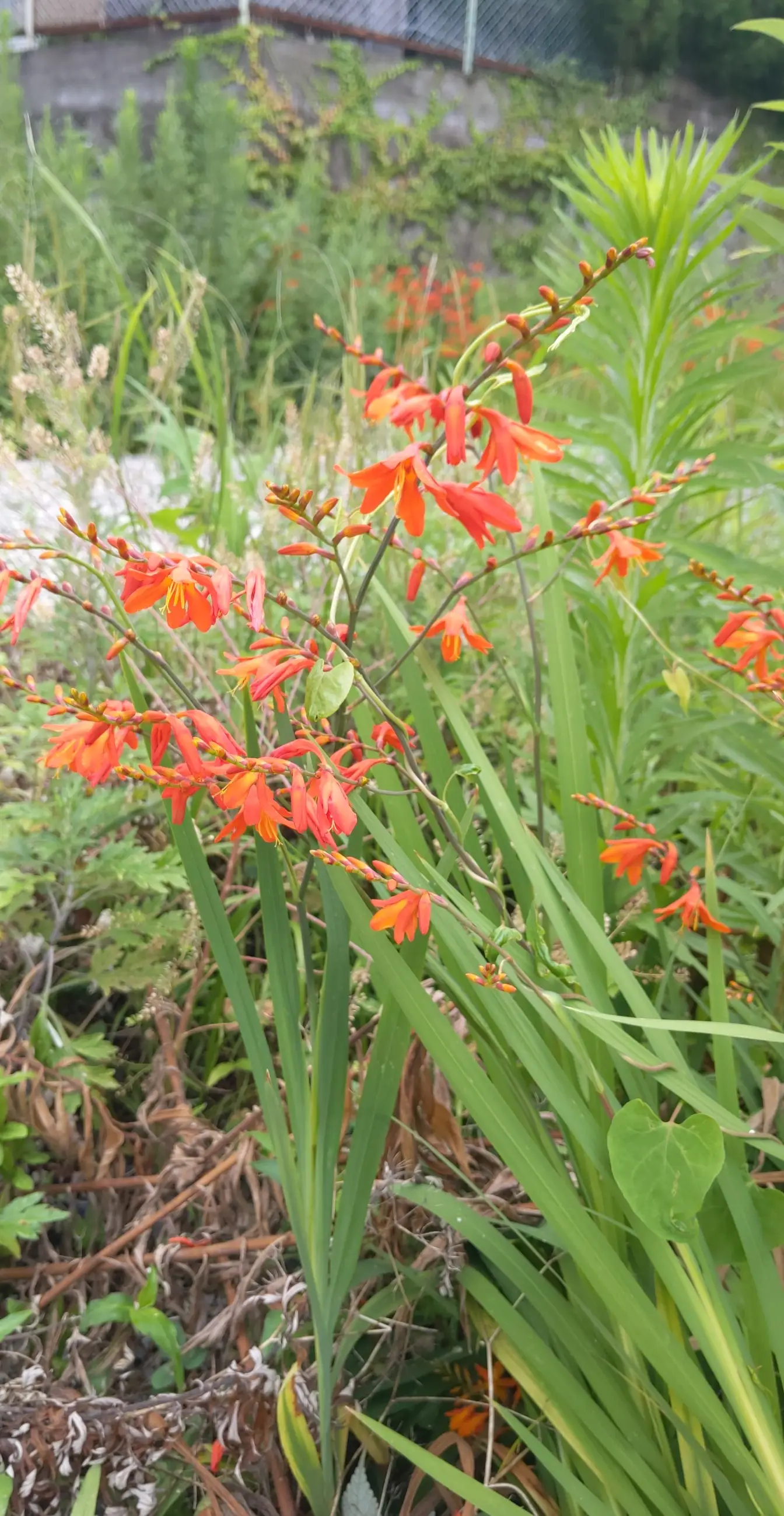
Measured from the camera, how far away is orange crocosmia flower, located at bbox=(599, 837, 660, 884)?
0.89 meters

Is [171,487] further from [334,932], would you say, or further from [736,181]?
[334,932]

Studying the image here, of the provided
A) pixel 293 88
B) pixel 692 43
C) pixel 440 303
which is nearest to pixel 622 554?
pixel 440 303

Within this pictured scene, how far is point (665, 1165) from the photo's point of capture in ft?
1.94

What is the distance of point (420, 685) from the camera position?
34.3 inches

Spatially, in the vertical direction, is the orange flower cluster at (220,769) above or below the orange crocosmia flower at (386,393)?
below

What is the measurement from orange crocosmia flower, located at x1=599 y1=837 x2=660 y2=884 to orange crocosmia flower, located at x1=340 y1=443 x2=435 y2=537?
44 centimetres

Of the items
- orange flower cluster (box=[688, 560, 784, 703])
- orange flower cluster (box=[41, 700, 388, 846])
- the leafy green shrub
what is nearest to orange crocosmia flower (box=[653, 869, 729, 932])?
orange flower cluster (box=[688, 560, 784, 703])

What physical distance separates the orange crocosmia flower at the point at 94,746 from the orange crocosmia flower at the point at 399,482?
0.73ft

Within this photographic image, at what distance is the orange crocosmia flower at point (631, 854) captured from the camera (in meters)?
0.89

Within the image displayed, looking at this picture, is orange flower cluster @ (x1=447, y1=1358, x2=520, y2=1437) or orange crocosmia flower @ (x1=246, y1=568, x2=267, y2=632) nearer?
orange crocosmia flower @ (x1=246, y1=568, x2=267, y2=632)

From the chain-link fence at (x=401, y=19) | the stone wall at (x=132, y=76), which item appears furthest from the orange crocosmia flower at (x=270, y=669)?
the chain-link fence at (x=401, y=19)

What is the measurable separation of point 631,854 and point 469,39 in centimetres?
987

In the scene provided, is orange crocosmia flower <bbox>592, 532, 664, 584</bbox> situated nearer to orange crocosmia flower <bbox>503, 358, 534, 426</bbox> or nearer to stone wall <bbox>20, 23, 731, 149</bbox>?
orange crocosmia flower <bbox>503, 358, 534, 426</bbox>

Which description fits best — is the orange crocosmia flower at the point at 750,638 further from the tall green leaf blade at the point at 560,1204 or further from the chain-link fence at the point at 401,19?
the chain-link fence at the point at 401,19
